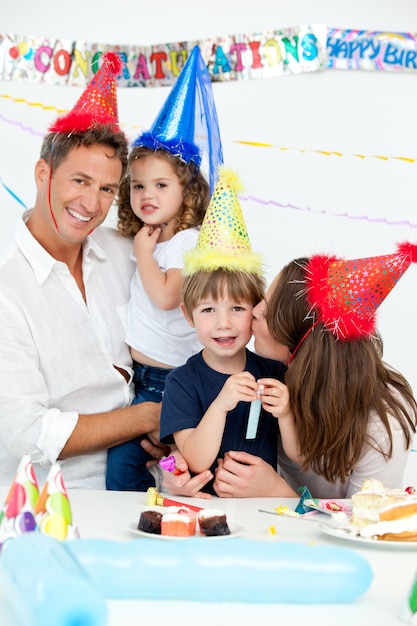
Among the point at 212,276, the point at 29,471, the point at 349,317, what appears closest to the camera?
the point at 29,471

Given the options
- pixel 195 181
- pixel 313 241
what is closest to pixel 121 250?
pixel 195 181

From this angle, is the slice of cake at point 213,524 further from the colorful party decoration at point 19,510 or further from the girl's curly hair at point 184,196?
the girl's curly hair at point 184,196

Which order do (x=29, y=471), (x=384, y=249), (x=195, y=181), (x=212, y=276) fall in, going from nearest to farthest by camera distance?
(x=29, y=471)
(x=212, y=276)
(x=195, y=181)
(x=384, y=249)

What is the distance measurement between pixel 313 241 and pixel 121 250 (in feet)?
3.56

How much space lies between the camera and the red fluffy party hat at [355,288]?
5.36 ft

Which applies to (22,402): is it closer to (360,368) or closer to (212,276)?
(212,276)

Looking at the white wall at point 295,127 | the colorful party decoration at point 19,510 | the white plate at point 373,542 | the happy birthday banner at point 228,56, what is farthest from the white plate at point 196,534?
the happy birthday banner at point 228,56

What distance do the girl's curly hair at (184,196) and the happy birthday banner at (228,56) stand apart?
36.5 inches

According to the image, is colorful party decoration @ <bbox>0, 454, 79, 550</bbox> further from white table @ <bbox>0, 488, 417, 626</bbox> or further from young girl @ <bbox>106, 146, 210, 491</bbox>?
young girl @ <bbox>106, 146, 210, 491</bbox>

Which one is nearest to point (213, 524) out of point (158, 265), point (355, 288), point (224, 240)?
point (355, 288)

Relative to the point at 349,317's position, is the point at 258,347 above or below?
below

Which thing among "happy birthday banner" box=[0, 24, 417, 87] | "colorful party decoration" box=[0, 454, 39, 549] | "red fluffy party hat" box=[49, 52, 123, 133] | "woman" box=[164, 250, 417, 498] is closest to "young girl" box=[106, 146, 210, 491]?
"red fluffy party hat" box=[49, 52, 123, 133]

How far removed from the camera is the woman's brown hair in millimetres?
1659

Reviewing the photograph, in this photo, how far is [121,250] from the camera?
7.66 feet
